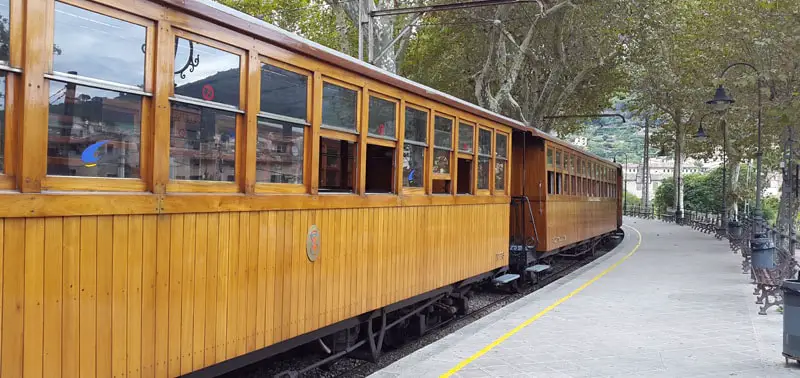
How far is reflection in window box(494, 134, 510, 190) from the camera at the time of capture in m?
9.38

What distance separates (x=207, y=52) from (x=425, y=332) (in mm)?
5244

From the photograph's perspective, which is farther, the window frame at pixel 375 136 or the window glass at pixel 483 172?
the window glass at pixel 483 172

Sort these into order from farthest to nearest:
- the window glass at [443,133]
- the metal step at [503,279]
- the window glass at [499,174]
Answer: the metal step at [503,279] < the window glass at [499,174] < the window glass at [443,133]

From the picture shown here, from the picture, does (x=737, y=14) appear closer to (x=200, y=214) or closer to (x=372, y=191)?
(x=372, y=191)

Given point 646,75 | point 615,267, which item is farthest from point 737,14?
point 646,75

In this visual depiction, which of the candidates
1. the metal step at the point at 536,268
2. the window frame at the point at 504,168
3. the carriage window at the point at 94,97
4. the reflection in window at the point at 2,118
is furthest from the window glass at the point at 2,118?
the metal step at the point at 536,268

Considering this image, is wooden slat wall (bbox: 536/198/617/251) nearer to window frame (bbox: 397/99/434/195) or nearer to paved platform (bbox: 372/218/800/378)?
paved platform (bbox: 372/218/800/378)

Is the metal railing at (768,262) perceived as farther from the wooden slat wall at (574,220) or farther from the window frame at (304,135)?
the window frame at (304,135)

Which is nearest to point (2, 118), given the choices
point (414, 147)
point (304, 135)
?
point (304, 135)

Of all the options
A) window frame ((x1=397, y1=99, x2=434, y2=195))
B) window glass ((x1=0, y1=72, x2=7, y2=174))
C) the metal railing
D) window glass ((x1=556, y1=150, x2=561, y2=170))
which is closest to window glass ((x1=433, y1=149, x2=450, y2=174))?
window frame ((x1=397, y1=99, x2=434, y2=195))

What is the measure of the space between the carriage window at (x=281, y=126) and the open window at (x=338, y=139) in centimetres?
29

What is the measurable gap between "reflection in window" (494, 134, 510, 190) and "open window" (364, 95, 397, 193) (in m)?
3.16

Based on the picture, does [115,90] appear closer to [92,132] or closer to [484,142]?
[92,132]

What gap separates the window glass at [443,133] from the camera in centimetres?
727
